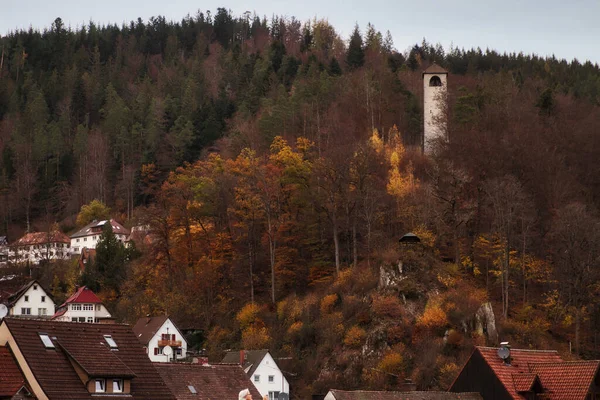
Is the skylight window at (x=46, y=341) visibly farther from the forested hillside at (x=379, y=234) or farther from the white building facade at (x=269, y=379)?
the white building facade at (x=269, y=379)

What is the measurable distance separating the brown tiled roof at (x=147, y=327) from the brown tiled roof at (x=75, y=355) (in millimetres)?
38668

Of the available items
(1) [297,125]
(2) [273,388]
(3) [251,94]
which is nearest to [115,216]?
(3) [251,94]

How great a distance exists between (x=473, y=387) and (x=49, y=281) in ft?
226

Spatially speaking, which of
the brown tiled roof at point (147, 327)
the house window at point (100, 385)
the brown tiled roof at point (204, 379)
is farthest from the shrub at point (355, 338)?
the house window at point (100, 385)

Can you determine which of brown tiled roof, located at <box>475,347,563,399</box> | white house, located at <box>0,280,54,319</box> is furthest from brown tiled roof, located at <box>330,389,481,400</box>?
white house, located at <box>0,280,54,319</box>

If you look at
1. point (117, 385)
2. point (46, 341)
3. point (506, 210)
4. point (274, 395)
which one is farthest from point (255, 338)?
point (46, 341)

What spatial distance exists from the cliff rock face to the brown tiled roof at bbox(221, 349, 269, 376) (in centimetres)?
1441

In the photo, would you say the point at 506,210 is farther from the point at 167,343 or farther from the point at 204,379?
the point at 204,379

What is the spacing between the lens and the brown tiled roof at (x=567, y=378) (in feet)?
158

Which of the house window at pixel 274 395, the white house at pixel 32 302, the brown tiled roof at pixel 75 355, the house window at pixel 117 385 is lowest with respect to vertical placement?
the house window at pixel 274 395

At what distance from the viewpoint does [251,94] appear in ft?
489

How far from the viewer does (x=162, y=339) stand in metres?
83.5

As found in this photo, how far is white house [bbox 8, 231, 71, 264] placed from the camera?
12094 cm

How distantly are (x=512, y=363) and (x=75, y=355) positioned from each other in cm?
2108
